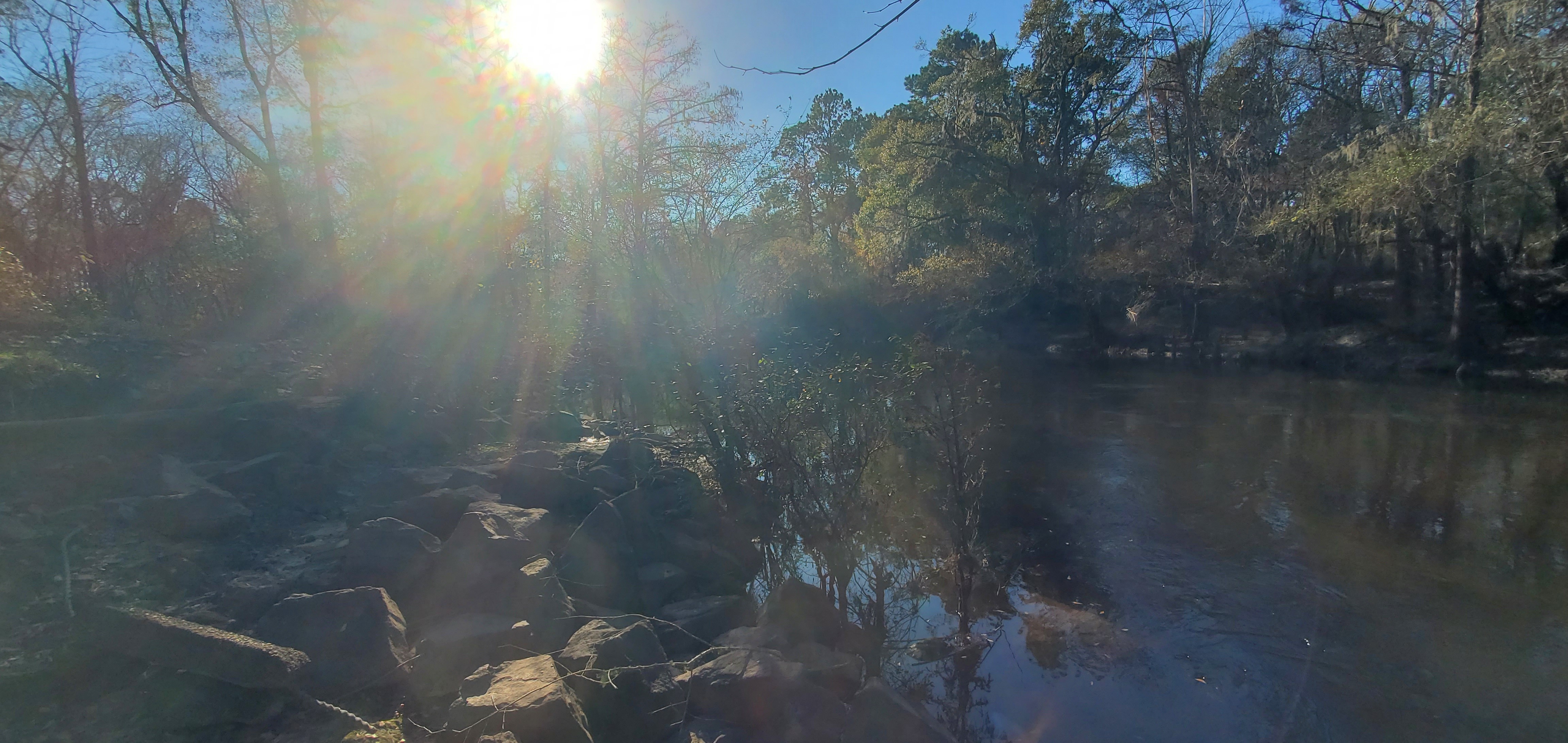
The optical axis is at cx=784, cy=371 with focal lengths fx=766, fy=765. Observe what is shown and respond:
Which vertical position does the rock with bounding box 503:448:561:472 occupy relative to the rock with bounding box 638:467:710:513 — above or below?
above

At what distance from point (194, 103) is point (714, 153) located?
10202 mm

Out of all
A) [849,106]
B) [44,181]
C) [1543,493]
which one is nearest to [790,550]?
[1543,493]

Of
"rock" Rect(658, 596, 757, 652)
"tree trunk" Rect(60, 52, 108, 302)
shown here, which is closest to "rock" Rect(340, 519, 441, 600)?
"rock" Rect(658, 596, 757, 652)

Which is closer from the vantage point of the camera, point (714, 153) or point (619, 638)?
point (619, 638)

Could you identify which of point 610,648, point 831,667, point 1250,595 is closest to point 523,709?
point 610,648

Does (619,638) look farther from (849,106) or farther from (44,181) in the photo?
(849,106)

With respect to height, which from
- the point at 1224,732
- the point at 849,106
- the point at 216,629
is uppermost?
the point at 849,106

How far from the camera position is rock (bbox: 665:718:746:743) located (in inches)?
166

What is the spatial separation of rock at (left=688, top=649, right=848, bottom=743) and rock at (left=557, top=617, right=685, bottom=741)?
0.62 feet

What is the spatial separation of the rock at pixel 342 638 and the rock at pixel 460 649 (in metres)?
0.12

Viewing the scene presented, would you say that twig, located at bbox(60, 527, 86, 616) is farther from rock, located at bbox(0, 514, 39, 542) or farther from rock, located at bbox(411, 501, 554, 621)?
rock, located at bbox(411, 501, 554, 621)

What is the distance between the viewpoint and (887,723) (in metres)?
4.28

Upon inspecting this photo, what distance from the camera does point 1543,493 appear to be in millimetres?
8867

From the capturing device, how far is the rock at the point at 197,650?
3.94 meters
